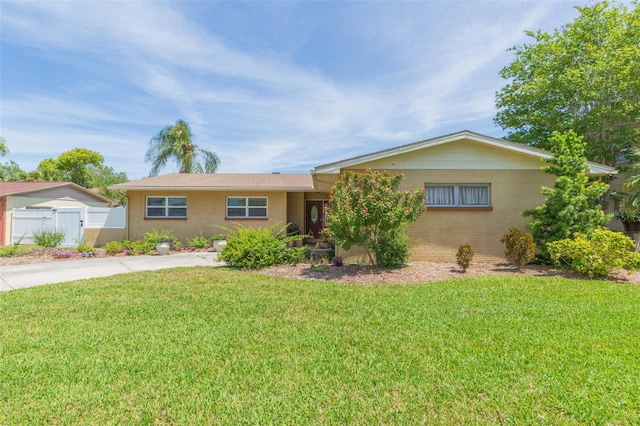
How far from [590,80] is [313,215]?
1513 cm

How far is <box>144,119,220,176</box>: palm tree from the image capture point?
2477 cm

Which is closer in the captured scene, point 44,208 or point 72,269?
point 72,269

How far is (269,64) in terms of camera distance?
500 inches

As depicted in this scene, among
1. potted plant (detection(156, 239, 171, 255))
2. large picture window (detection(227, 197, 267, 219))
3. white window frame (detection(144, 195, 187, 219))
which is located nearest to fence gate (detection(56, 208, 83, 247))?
white window frame (detection(144, 195, 187, 219))

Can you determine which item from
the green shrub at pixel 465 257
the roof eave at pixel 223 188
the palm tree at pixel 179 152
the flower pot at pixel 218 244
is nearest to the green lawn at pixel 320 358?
the green shrub at pixel 465 257

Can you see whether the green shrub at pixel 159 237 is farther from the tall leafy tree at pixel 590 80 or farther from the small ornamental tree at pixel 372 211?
the tall leafy tree at pixel 590 80

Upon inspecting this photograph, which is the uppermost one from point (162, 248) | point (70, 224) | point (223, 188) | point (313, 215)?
point (223, 188)

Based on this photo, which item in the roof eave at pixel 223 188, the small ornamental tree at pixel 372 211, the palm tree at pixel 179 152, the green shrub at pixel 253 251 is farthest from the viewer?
the palm tree at pixel 179 152

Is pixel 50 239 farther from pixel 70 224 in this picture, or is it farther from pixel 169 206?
pixel 169 206

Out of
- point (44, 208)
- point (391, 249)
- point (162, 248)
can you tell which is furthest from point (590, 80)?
point (44, 208)

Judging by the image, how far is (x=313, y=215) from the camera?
16.5 m

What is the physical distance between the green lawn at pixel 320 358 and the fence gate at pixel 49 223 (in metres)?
11.0

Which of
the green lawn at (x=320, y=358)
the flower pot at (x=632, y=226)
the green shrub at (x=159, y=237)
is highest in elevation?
the flower pot at (x=632, y=226)

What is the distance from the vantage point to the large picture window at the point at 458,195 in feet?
33.8
